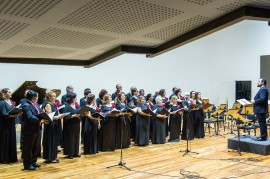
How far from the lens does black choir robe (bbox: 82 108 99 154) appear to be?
6.24m

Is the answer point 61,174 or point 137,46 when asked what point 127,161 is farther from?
point 137,46

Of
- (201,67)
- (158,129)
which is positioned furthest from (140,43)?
(201,67)

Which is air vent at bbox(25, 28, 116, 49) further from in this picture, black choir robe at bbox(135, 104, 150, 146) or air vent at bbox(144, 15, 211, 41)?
black choir robe at bbox(135, 104, 150, 146)

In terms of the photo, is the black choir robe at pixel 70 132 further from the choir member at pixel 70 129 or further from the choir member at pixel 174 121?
the choir member at pixel 174 121

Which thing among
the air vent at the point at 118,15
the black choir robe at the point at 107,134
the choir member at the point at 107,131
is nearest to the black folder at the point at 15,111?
the choir member at the point at 107,131

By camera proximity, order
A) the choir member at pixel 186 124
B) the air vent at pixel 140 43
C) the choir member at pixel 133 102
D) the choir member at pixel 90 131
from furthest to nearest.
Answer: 1. the choir member at pixel 186 124
2. the choir member at pixel 133 102
3. the choir member at pixel 90 131
4. the air vent at pixel 140 43

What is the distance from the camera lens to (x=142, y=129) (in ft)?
23.9

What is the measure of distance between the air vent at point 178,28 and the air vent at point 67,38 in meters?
0.71

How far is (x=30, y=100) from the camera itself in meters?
5.00

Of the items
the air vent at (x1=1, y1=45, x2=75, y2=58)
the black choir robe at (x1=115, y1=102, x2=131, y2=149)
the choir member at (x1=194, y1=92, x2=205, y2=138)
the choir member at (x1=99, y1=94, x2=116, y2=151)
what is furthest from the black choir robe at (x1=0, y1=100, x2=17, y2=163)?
the choir member at (x1=194, y1=92, x2=205, y2=138)

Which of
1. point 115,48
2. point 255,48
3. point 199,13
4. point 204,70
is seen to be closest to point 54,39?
point 115,48

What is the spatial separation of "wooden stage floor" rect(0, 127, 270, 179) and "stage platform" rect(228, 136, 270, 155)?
0.15 meters

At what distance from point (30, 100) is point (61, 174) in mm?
1369

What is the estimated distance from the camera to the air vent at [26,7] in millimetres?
2810
